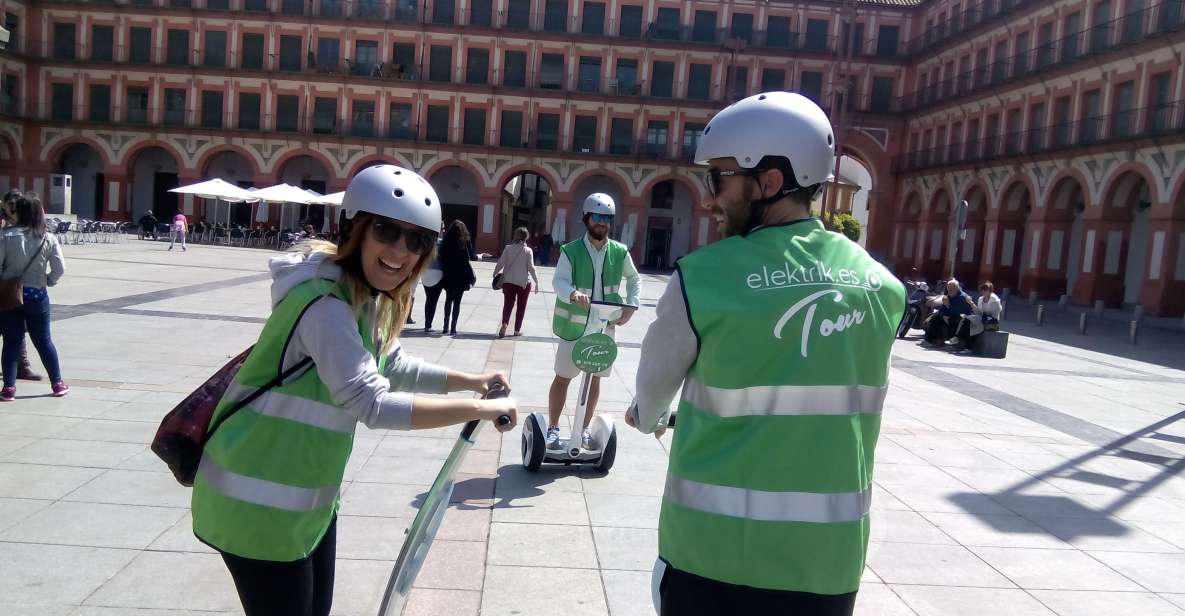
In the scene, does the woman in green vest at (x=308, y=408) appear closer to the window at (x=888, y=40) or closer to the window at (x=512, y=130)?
the window at (x=512, y=130)

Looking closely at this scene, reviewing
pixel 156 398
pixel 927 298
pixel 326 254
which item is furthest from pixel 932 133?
pixel 326 254

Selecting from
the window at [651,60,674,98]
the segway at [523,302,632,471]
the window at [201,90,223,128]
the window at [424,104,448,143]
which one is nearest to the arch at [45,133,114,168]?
the window at [201,90,223,128]

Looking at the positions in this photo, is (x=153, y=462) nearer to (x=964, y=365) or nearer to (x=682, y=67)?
(x=964, y=365)

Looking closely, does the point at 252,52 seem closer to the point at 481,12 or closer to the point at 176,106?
the point at 176,106

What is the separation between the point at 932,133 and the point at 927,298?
1152 inches

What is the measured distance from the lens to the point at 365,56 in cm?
4753

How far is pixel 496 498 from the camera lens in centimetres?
552

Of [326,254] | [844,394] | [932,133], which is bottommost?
[844,394]

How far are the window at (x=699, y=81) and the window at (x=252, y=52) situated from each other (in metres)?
22.2

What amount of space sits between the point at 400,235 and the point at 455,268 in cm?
1207

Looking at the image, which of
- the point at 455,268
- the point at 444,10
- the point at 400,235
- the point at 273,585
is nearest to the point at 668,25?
the point at 444,10

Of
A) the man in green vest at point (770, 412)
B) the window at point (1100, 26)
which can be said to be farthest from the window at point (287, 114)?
the man in green vest at point (770, 412)

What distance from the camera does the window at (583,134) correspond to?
47844 millimetres

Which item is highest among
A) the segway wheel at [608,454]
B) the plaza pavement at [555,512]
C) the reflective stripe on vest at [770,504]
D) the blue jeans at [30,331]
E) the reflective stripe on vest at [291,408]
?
the reflective stripe on vest at [291,408]
